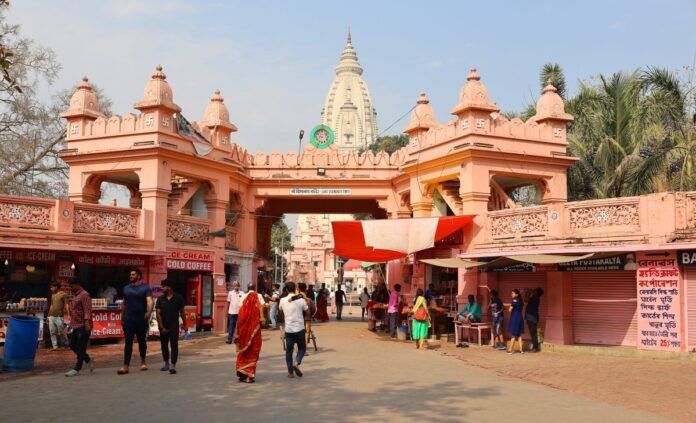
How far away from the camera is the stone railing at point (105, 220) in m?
15.3

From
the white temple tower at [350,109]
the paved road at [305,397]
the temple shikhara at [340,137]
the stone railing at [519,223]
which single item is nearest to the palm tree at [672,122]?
the stone railing at [519,223]

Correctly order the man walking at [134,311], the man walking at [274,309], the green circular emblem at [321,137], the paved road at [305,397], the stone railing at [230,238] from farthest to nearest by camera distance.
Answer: the green circular emblem at [321,137], the stone railing at [230,238], the man walking at [274,309], the man walking at [134,311], the paved road at [305,397]

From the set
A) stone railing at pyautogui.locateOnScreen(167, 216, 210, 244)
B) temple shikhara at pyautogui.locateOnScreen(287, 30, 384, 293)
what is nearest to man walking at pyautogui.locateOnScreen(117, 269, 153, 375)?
stone railing at pyautogui.locateOnScreen(167, 216, 210, 244)

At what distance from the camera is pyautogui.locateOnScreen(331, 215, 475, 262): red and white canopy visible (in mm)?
16344

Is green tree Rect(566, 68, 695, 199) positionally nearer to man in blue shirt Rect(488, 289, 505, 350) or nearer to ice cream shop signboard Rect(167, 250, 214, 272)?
man in blue shirt Rect(488, 289, 505, 350)

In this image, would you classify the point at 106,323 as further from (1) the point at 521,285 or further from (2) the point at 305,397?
(1) the point at 521,285

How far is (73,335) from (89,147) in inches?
342

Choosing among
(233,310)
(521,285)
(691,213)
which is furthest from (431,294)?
(691,213)

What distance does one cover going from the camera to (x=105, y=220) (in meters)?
16.0

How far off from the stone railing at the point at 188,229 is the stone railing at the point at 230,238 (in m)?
1.31

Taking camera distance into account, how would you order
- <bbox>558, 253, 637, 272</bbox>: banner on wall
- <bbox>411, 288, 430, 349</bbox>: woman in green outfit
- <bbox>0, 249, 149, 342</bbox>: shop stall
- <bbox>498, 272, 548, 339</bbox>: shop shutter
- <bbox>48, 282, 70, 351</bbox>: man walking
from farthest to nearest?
1. <bbox>498, 272, 548, 339</bbox>: shop shutter
2. <bbox>411, 288, 430, 349</bbox>: woman in green outfit
3. <bbox>0, 249, 149, 342</bbox>: shop stall
4. <bbox>558, 253, 637, 272</bbox>: banner on wall
5. <bbox>48, 282, 70, 351</bbox>: man walking

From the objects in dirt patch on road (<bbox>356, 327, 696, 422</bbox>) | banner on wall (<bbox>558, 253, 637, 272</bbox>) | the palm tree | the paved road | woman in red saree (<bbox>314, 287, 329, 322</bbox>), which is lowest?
dirt patch on road (<bbox>356, 327, 696, 422</bbox>)

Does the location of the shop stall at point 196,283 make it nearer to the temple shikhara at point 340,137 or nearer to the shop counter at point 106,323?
the shop counter at point 106,323

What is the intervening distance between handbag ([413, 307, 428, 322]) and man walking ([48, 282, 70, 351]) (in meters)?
7.44
